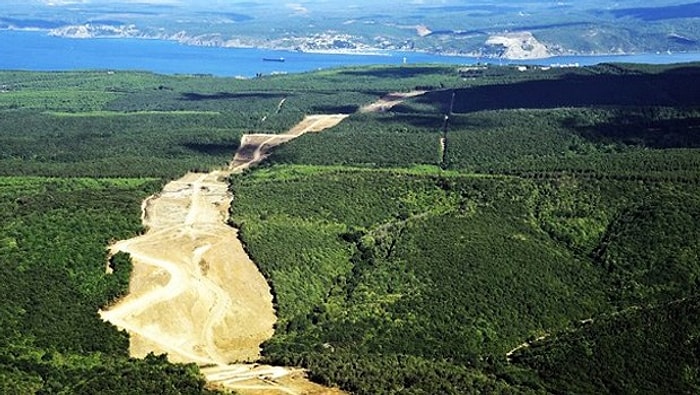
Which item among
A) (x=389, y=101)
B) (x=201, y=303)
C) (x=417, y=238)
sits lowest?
(x=201, y=303)

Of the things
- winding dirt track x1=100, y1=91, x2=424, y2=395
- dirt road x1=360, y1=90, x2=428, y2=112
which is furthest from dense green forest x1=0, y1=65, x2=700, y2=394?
dirt road x1=360, y1=90, x2=428, y2=112

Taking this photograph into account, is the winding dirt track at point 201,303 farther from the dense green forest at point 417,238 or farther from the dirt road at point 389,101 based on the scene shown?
the dirt road at point 389,101

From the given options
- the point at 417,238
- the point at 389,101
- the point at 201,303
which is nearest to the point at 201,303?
the point at 201,303

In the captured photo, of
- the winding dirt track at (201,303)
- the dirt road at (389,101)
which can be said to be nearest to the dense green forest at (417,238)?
the winding dirt track at (201,303)

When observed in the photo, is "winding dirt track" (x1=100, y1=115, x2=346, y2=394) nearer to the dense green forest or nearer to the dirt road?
the dense green forest

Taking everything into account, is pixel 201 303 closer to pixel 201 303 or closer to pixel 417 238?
pixel 201 303
